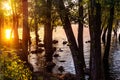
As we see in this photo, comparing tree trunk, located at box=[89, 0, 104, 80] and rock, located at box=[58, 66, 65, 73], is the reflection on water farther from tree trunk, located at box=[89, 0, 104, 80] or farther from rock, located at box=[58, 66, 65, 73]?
tree trunk, located at box=[89, 0, 104, 80]

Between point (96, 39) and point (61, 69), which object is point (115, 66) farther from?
point (96, 39)

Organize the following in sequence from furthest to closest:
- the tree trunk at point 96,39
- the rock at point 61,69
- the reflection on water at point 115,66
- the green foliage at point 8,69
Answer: the rock at point 61,69
the reflection on water at point 115,66
the tree trunk at point 96,39
the green foliage at point 8,69

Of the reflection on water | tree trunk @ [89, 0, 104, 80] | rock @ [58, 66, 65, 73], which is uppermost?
tree trunk @ [89, 0, 104, 80]

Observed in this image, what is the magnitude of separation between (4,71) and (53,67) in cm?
2427

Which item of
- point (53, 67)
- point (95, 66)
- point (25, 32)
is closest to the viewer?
point (95, 66)

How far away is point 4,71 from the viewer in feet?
29.5

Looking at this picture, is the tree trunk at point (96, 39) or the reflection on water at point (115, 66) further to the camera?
the reflection on water at point (115, 66)

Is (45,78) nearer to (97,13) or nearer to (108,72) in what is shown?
(97,13)

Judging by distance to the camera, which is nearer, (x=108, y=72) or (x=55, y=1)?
(x=55, y=1)

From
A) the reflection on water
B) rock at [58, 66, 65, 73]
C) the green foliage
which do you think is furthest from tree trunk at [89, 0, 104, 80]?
rock at [58, 66, 65, 73]

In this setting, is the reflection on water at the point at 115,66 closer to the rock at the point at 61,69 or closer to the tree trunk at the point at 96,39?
the rock at the point at 61,69

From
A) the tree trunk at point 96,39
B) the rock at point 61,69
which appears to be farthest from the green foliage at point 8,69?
the rock at point 61,69

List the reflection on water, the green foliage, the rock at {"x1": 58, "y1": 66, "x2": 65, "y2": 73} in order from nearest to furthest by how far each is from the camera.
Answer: the green foliage < the reflection on water < the rock at {"x1": 58, "y1": 66, "x2": 65, "y2": 73}

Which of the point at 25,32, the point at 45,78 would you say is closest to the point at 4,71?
the point at 45,78
